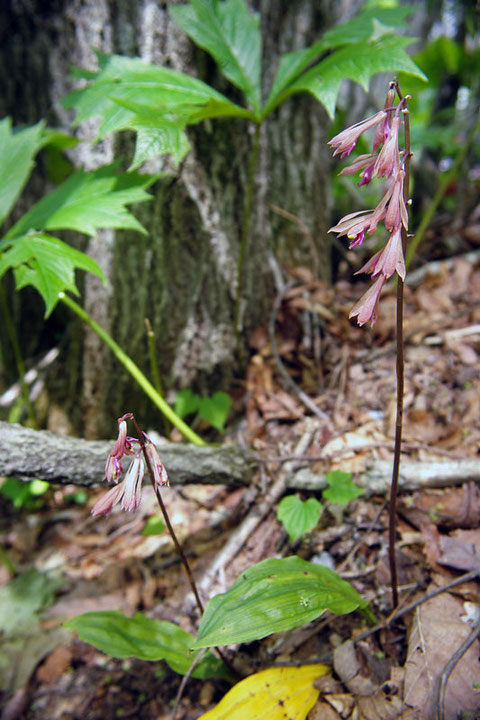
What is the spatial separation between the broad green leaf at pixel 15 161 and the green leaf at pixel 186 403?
1115 millimetres

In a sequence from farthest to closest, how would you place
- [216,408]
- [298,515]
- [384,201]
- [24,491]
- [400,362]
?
[24,491]
[216,408]
[298,515]
[400,362]
[384,201]

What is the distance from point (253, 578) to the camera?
119cm

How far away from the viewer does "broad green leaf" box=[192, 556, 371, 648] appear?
104 cm

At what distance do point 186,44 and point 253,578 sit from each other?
2.14 metres

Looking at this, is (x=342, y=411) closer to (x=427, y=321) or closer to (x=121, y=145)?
(x=427, y=321)

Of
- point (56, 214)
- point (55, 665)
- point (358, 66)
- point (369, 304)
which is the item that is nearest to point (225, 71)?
point (358, 66)

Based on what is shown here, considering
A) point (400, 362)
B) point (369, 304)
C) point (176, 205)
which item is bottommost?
point (400, 362)

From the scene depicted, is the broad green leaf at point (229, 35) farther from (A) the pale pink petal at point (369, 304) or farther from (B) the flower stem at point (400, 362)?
(A) the pale pink petal at point (369, 304)

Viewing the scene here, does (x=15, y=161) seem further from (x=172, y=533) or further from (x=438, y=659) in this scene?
(x=438, y=659)

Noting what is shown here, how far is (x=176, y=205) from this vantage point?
2070mm

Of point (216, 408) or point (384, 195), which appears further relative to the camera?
point (216, 408)

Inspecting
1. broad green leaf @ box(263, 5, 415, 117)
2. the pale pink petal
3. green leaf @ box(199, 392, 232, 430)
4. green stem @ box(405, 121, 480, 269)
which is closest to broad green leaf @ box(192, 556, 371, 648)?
the pale pink petal

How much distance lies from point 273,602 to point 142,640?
544mm

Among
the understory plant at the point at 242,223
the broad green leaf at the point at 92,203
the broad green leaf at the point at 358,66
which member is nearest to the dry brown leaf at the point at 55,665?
the understory plant at the point at 242,223
